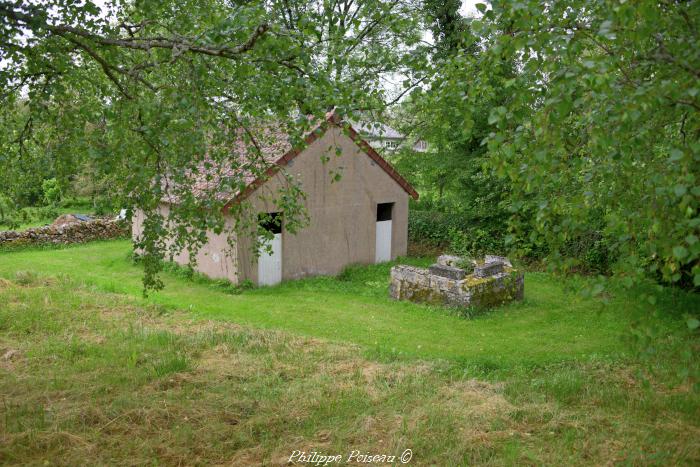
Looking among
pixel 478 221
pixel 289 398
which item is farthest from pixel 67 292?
pixel 478 221

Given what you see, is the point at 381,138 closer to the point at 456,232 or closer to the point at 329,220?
the point at 329,220

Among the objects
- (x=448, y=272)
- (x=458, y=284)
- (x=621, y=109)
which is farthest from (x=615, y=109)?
(x=448, y=272)

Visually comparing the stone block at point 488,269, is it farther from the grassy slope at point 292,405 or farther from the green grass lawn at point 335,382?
the grassy slope at point 292,405

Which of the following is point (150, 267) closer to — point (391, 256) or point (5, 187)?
point (5, 187)

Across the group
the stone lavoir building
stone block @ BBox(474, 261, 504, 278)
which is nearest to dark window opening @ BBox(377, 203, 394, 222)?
the stone lavoir building

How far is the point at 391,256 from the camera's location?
19.2m

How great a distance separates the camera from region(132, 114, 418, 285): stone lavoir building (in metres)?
15.2

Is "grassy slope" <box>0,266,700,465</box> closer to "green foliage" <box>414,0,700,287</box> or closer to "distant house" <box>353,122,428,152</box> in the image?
"green foliage" <box>414,0,700,287</box>

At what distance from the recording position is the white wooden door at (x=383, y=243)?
61.5 feet

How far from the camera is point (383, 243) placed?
18.9m

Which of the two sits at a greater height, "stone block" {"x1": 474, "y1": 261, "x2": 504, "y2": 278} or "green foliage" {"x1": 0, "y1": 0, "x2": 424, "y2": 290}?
"green foliage" {"x1": 0, "y1": 0, "x2": 424, "y2": 290}

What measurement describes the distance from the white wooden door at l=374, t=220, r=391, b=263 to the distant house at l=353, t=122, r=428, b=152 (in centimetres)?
262

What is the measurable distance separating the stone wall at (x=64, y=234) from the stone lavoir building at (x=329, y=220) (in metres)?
4.68

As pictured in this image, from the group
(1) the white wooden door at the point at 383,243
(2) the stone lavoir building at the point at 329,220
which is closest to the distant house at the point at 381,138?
(2) the stone lavoir building at the point at 329,220
